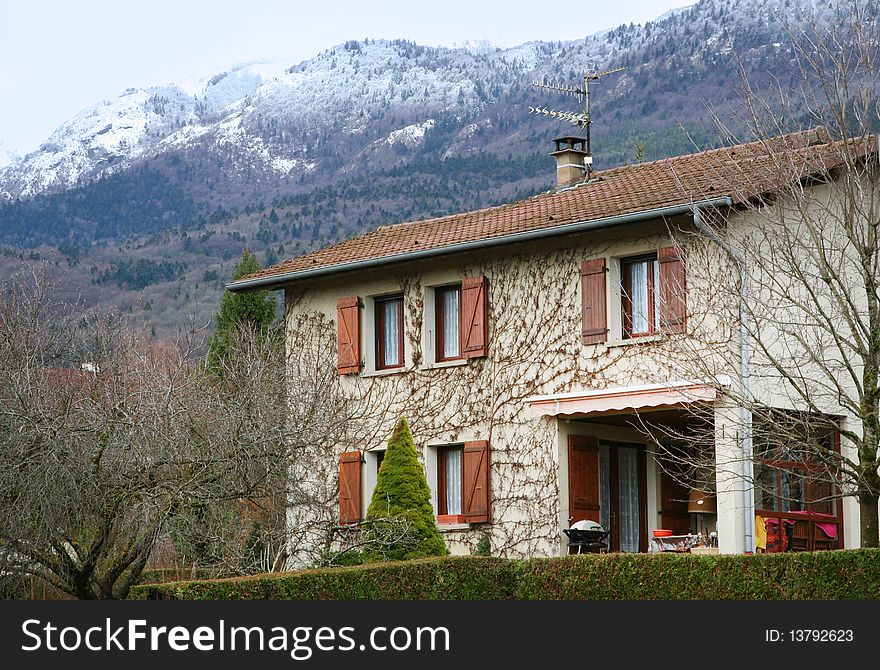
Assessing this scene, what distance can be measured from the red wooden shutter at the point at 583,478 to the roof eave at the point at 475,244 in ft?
10.8

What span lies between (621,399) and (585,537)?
2.20 m

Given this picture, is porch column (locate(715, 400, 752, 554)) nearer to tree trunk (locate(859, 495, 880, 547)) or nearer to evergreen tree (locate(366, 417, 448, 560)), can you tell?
tree trunk (locate(859, 495, 880, 547))

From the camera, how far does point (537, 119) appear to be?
140 m

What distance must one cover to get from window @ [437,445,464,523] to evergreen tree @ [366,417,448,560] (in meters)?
1.41

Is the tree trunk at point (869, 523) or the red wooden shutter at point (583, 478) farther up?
the red wooden shutter at point (583, 478)

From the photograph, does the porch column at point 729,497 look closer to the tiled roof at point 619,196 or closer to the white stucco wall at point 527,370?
the white stucco wall at point 527,370

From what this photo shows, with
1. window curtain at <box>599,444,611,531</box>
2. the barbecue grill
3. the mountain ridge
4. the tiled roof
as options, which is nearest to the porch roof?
window curtain at <box>599,444,611,531</box>

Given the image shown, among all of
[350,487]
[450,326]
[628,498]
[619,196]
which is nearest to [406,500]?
[350,487]

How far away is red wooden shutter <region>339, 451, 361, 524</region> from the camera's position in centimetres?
2389

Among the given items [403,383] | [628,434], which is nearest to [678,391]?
[628,434]

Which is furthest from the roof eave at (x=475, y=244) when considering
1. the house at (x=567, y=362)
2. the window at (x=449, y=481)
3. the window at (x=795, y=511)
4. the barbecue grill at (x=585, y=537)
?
the barbecue grill at (x=585, y=537)

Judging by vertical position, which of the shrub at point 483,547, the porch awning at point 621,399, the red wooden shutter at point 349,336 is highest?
the red wooden shutter at point 349,336

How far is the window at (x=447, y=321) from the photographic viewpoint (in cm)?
2339

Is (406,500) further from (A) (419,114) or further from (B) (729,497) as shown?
(A) (419,114)
